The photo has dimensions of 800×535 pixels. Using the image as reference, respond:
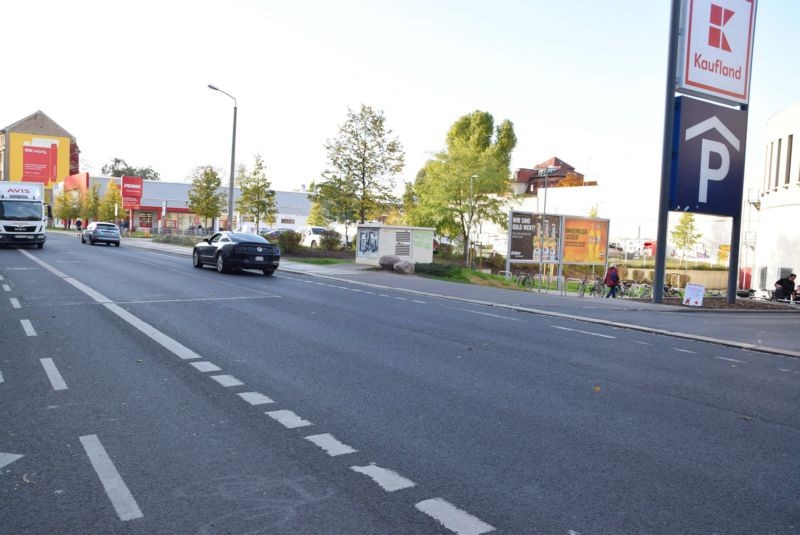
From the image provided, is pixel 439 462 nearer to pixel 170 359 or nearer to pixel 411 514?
pixel 411 514

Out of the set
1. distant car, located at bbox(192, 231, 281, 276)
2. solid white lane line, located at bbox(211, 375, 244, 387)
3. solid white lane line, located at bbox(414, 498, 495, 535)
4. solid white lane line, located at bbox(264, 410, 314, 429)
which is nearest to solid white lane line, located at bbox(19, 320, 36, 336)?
solid white lane line, located at bbox(211, 375, 244, 387)

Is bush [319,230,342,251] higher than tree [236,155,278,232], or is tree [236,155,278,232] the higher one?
tree [236,155,278,232]

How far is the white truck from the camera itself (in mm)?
33812

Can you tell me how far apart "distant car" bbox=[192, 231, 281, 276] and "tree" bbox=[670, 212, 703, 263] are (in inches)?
1570

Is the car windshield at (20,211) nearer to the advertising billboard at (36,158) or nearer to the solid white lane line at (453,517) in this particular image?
the solid white lane line at (453,517)

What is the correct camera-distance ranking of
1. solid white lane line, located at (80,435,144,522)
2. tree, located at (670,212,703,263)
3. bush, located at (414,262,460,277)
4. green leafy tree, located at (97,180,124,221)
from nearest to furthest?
solid white lane line, located at (80,435,144,522) → bush, located at (414,262,460,277) → tree, located at (670,212,703,263) → green leafy tree, located at (97,180,124,221)

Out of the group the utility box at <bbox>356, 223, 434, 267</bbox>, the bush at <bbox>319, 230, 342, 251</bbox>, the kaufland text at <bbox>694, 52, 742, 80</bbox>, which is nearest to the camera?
the kaufland text at <bbox>694, 52, 742, 80</bbox>

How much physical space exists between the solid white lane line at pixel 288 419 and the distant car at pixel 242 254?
17.8m

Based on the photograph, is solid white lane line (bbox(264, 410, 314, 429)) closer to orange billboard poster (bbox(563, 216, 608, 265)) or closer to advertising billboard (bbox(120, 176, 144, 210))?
orange billboard poster (bbox(563, 216, 608, 265))

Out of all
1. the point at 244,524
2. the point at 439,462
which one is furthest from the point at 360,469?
the point at 244,524

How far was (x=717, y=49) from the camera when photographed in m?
23.4

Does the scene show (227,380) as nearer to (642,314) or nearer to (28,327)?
(28,327)

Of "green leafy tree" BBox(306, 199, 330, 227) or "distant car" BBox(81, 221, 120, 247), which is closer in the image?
"green leafy tree" BBox(306, 199, 330, 227)

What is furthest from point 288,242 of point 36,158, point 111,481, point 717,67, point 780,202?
point 36,158
